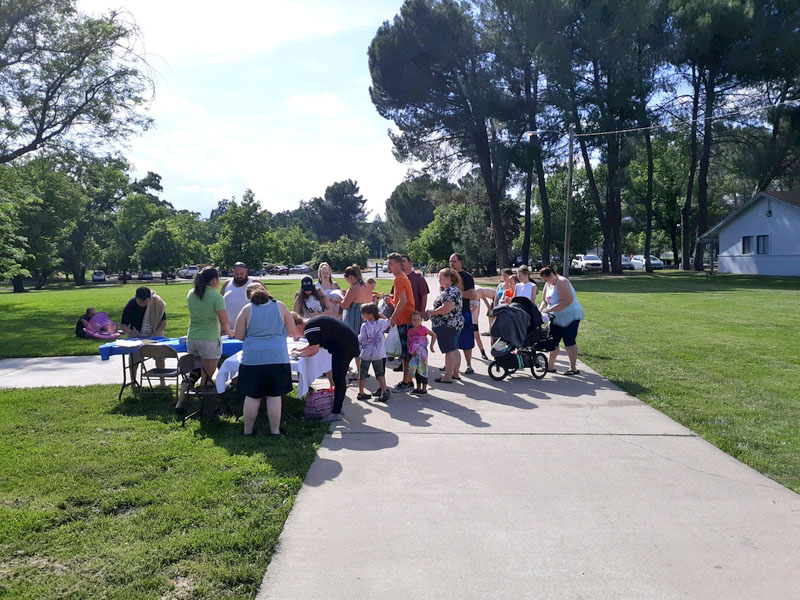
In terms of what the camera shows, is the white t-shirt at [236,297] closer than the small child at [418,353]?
No

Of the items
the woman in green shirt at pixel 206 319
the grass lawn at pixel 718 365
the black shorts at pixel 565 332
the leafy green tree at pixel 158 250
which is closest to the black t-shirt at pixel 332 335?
the woman in green shirt at pixel 206 319

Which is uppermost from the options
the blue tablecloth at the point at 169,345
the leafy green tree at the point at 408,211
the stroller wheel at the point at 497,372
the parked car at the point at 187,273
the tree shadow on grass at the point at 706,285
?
the leafy green tree at the point at 408,211

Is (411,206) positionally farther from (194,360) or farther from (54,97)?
(194,360)

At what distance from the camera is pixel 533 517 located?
175 inches

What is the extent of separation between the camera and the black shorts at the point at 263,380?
20.3 ft

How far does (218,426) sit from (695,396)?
5.79 meters

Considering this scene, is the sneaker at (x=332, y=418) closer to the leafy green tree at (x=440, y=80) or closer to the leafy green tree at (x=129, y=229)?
the leafy green tree at (x=440, y=80)

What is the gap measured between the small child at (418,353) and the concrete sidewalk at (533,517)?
1.43 m

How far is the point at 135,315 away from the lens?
30.0 feet

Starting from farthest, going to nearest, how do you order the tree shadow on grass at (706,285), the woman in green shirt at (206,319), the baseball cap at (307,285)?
the tree shadow on grass at (706,285)
the baseball cap at (307,285)
the woman in green shirt at (206,319)

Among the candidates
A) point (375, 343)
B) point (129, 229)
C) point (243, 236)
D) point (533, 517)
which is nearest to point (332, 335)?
point (375, 343)

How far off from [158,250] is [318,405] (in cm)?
6531

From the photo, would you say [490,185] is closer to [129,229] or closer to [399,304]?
[399,304]

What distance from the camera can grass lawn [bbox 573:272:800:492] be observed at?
6.39 metres
